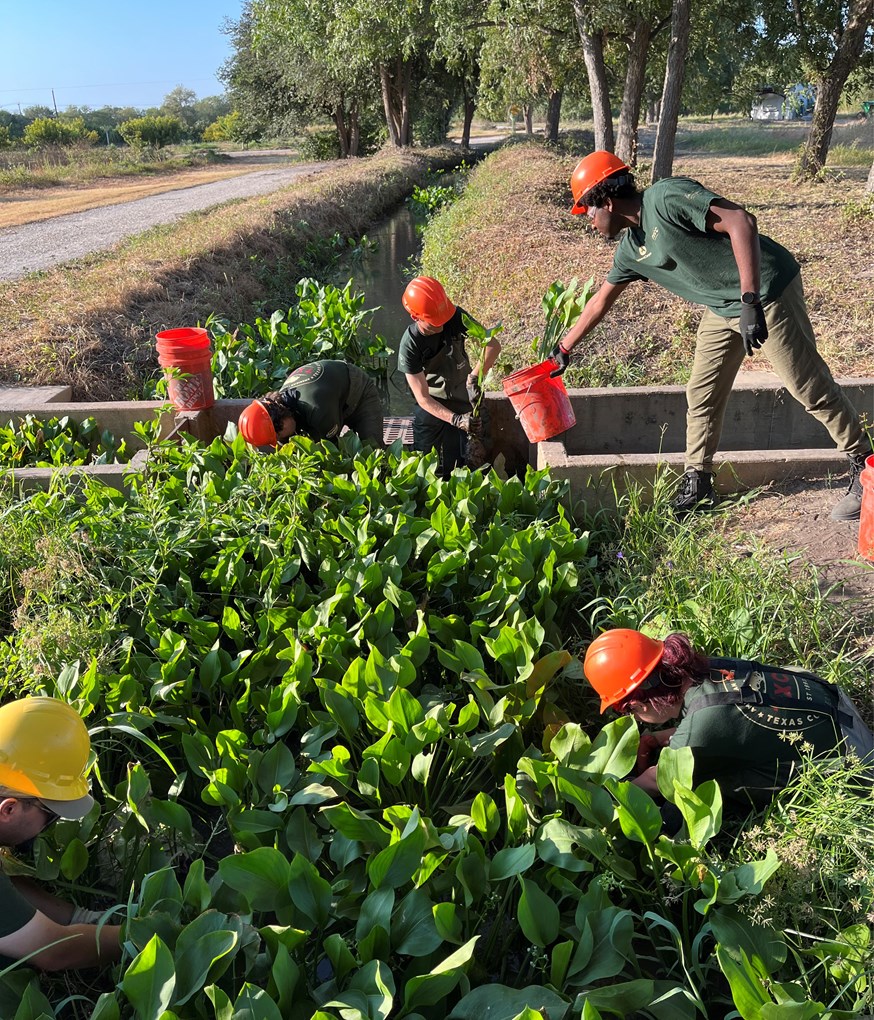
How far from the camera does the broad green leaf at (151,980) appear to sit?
73.5 inches

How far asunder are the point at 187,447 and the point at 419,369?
1.49 meters

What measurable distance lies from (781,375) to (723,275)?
57 cm

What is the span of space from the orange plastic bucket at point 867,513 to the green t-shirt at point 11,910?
3.20 m

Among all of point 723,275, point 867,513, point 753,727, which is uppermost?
point 723,275

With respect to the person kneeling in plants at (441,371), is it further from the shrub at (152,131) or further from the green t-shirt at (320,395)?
the shrub at (152,131)

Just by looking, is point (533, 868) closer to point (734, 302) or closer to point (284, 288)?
point (734, 302)

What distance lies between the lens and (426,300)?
5.01 meters

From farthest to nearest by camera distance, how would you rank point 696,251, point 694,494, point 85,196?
point 85,196 → point 694,494 → point 696,251

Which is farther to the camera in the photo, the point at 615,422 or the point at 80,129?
the point at 80,129

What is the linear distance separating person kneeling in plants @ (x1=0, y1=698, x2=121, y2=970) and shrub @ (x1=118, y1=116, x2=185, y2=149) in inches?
2020

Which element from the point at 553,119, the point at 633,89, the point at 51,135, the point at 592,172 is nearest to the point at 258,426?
the point at 592,172

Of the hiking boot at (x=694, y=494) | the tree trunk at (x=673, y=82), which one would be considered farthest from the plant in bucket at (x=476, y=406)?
the tree trunk at (x=673, y=82)

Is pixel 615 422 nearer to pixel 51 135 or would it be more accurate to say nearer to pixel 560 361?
pixel 560 361

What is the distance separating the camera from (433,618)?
3453mm
